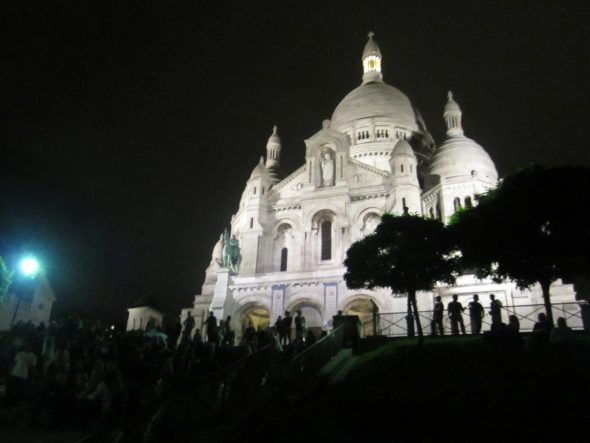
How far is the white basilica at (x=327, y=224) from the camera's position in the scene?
35719 mm

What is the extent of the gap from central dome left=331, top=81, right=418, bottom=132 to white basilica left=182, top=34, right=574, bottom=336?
10926 mm

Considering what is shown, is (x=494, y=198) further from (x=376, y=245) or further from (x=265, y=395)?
(x=265, y=395)

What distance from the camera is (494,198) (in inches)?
942

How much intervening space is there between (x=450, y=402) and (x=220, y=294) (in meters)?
26.8

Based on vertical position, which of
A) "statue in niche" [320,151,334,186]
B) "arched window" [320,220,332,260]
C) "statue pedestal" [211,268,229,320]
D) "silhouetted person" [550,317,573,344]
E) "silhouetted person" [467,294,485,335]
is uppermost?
"statue in niche" [320,151,334,186]

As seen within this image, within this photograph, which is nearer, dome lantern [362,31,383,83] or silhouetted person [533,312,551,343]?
silhouetted person [533,312,551,343]

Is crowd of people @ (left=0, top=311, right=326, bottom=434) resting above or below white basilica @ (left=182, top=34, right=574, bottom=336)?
below

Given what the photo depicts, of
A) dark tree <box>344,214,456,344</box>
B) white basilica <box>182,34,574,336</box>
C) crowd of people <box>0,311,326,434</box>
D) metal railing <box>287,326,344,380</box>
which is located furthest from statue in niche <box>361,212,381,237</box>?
metal railing <box>287,326,344,380</box>

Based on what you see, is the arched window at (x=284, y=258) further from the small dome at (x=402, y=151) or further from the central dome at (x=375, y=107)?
the central dome at (x=375, y=107)

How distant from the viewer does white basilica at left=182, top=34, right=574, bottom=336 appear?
35.7 m

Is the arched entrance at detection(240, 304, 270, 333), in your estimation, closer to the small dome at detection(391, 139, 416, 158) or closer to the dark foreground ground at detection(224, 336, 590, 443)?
the small dome at detection(391, 139, 416, 158)

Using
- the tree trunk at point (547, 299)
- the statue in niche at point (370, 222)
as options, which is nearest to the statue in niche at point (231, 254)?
the statue in niche at point (370, 222)

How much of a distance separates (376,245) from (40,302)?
27.5 m

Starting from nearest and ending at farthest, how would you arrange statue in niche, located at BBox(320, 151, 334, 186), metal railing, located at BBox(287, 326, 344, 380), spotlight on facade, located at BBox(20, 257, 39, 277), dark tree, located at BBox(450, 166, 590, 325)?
metal railing, located at BBox(287, 326, 344, 380)
dark tree, located at BBox(450, 166, 590, 325)
spotlight on facade, located at BBox(20, 257, 39, 277)
statue in niche, located at BBox(320, 151, 334, 186)
